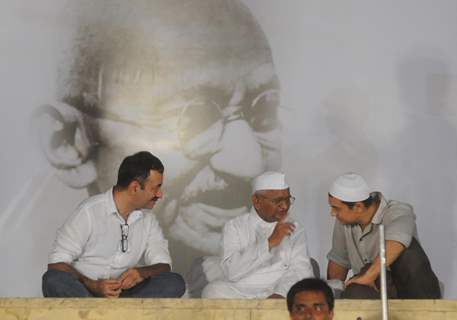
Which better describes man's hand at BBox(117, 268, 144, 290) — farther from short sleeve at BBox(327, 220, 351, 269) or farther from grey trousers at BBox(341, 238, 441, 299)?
short sleeve at BBox(327, 220, 351, 269)

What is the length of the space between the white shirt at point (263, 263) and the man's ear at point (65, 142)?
4.95 feet

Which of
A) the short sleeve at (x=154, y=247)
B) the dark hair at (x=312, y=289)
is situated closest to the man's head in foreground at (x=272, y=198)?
the short sleeve at (x=154, y=247)

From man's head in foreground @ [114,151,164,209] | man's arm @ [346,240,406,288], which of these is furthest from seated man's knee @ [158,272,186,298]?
man's arm @ [346,240,406,288]

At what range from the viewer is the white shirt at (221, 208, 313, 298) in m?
6.66

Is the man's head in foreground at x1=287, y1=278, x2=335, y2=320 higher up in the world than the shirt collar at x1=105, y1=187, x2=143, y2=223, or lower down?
lower down

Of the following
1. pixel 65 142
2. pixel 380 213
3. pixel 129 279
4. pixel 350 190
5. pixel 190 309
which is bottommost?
pixel 190 309

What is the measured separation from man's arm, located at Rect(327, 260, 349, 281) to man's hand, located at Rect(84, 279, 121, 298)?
1.22 meters

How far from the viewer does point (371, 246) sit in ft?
22.4

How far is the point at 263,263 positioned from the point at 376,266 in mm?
558

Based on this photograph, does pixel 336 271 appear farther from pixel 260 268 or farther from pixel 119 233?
pixel 119 233

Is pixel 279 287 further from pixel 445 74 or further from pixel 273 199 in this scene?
pixel 445 74

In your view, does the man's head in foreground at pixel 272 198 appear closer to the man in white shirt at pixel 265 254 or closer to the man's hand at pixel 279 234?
the man in white shirt at pixel 265 254

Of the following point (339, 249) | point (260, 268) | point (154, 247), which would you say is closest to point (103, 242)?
point (154, 247)

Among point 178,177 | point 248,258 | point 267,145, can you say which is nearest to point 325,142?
point 267,145
